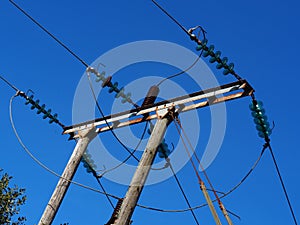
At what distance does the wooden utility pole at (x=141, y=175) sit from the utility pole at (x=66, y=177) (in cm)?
211

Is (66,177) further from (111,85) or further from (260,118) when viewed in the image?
(260,118)

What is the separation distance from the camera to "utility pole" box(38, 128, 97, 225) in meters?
7.88

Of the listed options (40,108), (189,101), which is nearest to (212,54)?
(189,101)

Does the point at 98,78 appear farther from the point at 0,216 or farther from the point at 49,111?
the point at 0,216

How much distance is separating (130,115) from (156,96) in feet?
2.33

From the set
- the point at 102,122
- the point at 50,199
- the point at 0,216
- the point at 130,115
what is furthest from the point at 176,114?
Result: the point at 0,216

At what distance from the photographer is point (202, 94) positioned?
756 centimetres

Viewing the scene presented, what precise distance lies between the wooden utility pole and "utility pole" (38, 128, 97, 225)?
2.11 meters

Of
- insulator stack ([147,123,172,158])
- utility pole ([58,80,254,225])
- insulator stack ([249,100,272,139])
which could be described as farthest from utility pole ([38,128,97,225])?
insulator stack ([249,100,272,139])

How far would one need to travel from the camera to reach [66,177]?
8.36 m

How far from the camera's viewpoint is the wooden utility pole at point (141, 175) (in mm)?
6205

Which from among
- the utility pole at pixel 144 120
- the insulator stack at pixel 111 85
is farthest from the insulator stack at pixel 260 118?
the insulator stack at pixel 111 85

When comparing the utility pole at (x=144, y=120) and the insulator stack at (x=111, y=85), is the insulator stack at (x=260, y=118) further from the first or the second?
the insulator stack at (x=111, y=85)

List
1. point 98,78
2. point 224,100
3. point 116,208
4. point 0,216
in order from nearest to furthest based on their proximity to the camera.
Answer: point 116,208
point 224,100
point 98,78
point 0,216
